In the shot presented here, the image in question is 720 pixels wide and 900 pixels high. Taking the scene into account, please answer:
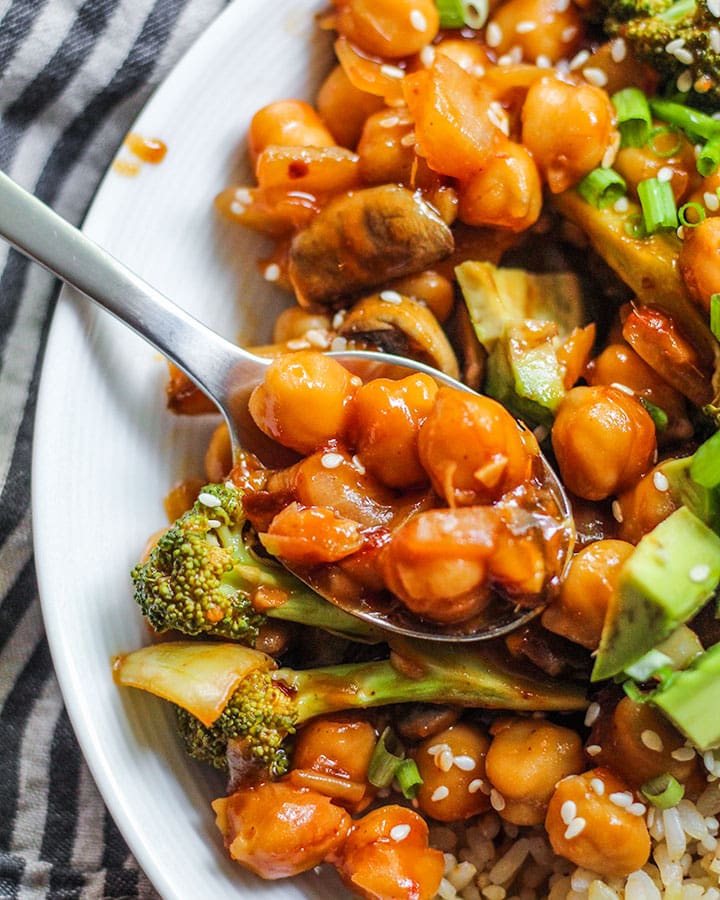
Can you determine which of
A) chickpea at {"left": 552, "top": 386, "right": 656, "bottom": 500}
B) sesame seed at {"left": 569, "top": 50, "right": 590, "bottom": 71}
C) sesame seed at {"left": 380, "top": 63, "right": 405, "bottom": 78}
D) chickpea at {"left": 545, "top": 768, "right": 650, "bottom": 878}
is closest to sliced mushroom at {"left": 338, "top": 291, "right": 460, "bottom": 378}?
chickpea at {"left": 552, "top": 386, "right": 656, "bottom": 500}

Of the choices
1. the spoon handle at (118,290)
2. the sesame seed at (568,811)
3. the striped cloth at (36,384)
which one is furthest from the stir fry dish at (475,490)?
the striped cloth at (36,384)

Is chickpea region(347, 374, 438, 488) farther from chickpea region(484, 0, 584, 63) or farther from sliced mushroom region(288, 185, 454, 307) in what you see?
chickpea region(484, 0, 584, 63)

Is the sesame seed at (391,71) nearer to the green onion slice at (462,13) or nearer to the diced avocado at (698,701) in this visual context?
the green onion slice at (462,13)

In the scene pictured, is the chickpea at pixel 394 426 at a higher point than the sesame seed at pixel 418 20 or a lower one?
lower

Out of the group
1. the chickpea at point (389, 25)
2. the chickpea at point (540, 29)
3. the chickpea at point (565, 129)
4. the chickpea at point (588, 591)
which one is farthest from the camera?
the chickpea at point (540, 29)

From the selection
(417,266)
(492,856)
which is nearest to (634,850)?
(492,856)

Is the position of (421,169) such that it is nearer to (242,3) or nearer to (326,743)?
(242,3)
